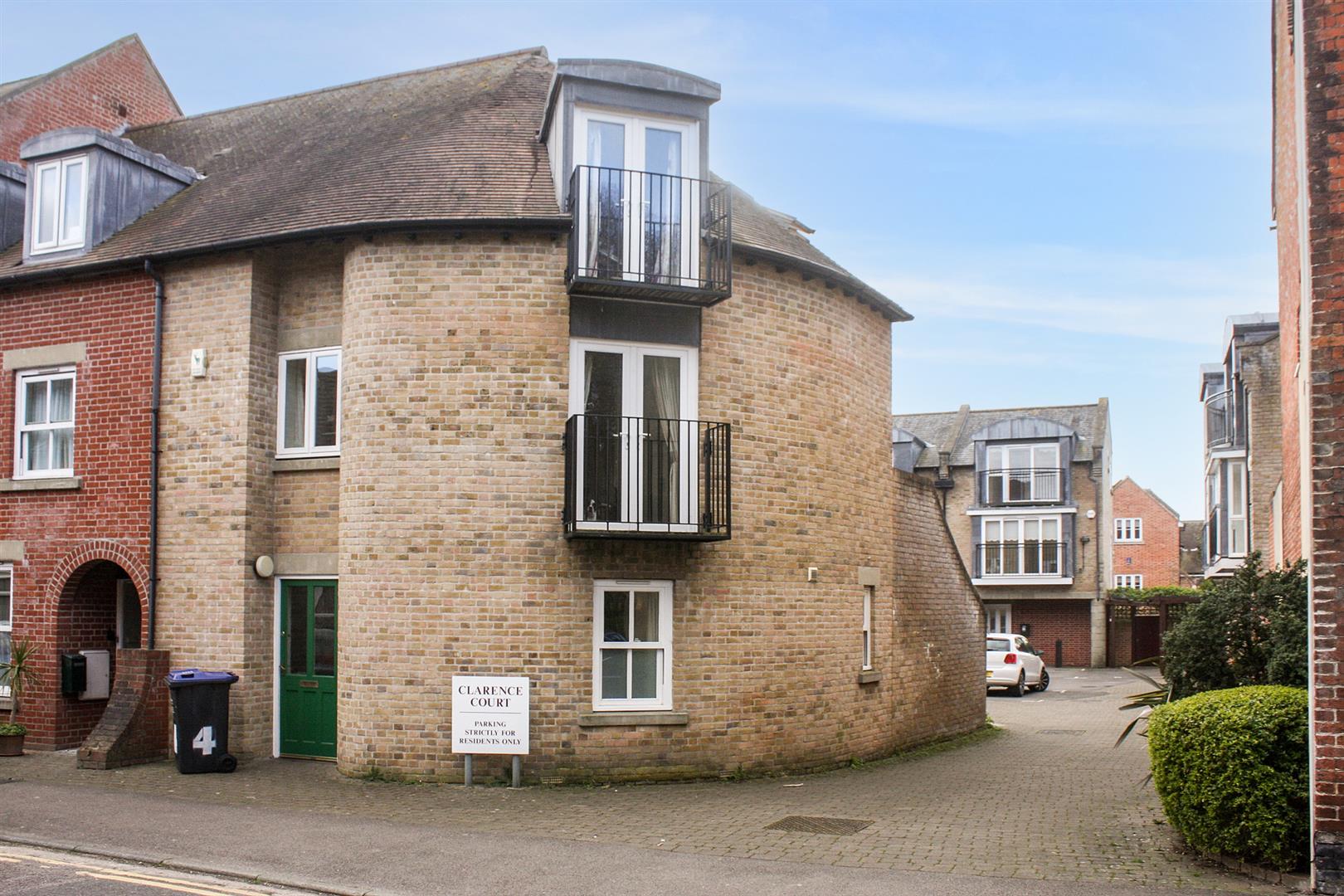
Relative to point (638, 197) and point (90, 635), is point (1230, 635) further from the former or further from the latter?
point (90, 635)

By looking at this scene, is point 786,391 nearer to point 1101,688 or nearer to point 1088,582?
point 1101,688

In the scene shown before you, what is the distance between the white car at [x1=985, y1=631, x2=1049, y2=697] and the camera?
28.5 m

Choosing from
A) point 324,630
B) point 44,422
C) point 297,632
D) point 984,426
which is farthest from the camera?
point 984,426

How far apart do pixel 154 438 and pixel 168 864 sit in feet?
22.3

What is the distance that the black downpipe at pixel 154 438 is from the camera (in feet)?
46.3

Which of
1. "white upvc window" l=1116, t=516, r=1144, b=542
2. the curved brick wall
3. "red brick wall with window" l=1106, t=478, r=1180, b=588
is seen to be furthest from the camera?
"white upvc window" l=1116, t=516, r=1144, b=542

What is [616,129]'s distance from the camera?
43.8 feet

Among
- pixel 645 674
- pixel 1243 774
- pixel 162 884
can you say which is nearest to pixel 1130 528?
pixel 645 674

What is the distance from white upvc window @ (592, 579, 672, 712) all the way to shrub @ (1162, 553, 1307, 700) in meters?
4.96

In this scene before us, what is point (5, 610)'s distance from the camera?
50.6 ft

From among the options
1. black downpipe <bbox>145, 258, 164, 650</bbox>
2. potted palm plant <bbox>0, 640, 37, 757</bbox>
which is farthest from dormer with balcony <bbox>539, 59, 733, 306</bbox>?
potted palm plant <bbox>0, 640, 37, 757</bbox>

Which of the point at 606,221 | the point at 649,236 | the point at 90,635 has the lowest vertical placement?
the point at 90,635

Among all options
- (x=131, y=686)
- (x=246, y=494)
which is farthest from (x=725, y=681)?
(x=131, y=686)

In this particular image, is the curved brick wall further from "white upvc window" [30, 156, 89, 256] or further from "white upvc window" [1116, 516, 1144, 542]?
"white upvc window" [1116, 516, 1144, 542]
